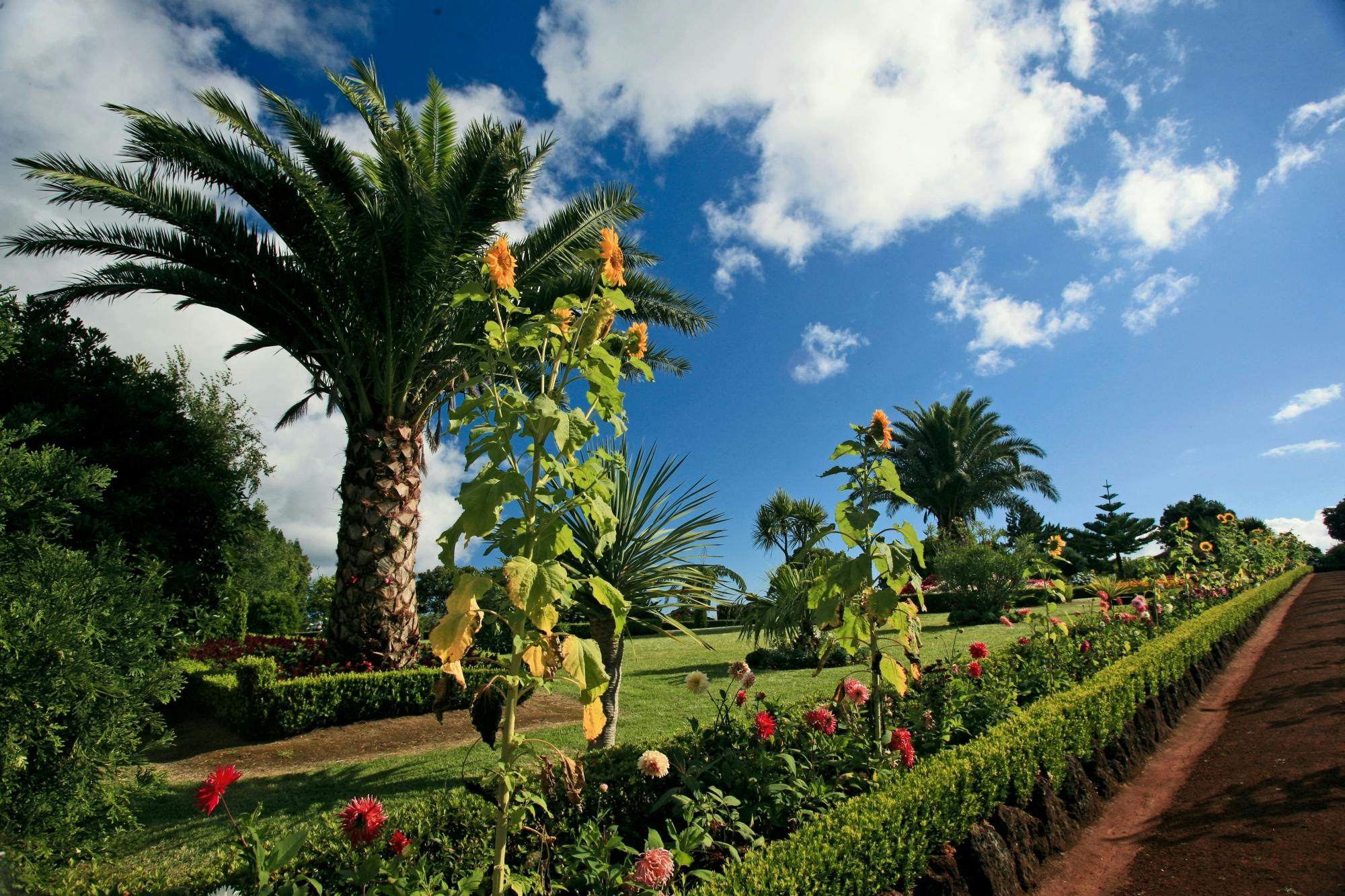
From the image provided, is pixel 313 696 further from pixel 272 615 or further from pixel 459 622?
pixel 272 615

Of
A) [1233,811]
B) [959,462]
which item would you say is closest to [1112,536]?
[959,462]

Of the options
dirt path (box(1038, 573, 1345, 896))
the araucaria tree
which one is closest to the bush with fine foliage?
dirt path (box(1038, 573, 1345, 896))

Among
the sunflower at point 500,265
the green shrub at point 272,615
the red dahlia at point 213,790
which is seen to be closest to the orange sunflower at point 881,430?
the sunflower at point 500,265

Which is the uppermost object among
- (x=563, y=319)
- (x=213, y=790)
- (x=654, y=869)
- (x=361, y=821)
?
(x=563, y=319)

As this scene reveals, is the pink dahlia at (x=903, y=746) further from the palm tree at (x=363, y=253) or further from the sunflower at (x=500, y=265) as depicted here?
the palm tree at (x=363, y=253)

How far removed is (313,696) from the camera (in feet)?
23.0

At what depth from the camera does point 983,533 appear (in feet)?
58.9

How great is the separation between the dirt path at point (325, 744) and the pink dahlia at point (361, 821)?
4587mm

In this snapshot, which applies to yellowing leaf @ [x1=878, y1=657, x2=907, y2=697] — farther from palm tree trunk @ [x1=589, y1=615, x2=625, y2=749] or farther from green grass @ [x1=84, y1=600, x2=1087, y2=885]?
palm tree trunk @ [x1=589, y1=615, x2=625, y2=749]

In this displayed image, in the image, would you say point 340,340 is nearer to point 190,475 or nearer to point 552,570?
point 190,475

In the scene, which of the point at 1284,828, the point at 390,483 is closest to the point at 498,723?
the point at 1284,828

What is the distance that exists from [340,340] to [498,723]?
6.96m

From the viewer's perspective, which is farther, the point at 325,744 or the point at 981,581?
the point at 981,581

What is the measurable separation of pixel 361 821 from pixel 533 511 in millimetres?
1005
